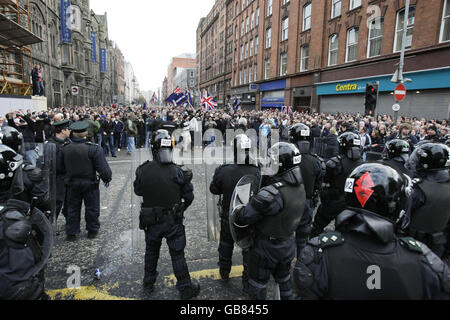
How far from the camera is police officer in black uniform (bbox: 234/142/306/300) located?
2.44 metres

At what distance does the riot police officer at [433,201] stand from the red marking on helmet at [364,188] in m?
1.84

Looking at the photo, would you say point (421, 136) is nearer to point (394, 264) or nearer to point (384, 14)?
point (394, 264)

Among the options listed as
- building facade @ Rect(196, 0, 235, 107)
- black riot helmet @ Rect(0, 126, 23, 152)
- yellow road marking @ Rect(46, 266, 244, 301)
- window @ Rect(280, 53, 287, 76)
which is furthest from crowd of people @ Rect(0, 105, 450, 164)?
building facade @ Rect(196, 0, 235, 107)

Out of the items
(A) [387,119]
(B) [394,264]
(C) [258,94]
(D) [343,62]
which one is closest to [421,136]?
(A) [387,119]

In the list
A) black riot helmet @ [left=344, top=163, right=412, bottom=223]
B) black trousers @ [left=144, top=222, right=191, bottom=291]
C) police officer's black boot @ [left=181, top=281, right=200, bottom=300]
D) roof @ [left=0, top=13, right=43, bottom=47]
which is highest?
roof @ [left=0, top=13, right=43, bottom=47]

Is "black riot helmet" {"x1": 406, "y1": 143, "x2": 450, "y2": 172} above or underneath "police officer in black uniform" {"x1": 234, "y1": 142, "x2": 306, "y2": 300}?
above

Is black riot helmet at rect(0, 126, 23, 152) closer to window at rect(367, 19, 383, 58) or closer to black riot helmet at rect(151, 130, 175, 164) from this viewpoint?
black riot helmet at rect(151, 130, 175, 164)

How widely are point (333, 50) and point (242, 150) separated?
19840 millimetres

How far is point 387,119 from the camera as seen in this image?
39.9 ft

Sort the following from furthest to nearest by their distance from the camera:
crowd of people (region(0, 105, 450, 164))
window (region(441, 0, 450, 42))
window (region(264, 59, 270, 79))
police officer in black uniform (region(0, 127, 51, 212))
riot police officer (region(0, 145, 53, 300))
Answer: window (region(264, 59, 270, 79))
window (region(441, 0, 450, 42))
crowd of people (region(0, 105, 450, 164))
police officer in black uniform (region(0, 127, 51, 212))
riot police officer (region(0, 145, 53, 300))

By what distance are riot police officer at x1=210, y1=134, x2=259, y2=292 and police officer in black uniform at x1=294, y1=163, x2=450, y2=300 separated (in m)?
1.81

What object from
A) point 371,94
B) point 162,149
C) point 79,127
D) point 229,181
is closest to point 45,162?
point 79,127

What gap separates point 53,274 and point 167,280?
1.52m

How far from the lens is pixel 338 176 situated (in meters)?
4.04
